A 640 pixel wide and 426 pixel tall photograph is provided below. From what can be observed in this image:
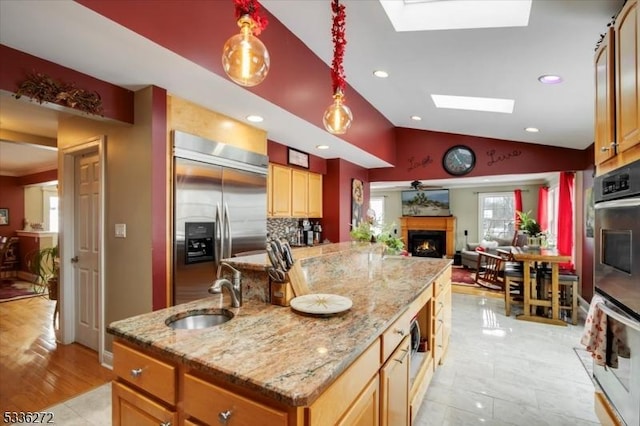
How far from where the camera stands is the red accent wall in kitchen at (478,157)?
4.98 m

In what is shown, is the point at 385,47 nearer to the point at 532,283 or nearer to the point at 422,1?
the point at 422,1

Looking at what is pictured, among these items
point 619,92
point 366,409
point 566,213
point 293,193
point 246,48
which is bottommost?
point 366,409

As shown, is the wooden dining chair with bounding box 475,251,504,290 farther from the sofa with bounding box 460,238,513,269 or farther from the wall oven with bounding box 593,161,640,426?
the wall oven with bounding box 593,161,640,426

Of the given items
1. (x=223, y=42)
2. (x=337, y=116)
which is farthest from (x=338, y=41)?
(x=223, y=42)

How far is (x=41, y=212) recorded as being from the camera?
7.73m

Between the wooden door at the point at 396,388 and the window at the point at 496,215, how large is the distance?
26.0 ft

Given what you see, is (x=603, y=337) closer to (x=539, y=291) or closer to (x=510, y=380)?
(x=510, y=380)

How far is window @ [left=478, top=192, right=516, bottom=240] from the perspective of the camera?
8578 mm

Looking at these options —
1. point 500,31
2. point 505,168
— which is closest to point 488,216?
point 505,168

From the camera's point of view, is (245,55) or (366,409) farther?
(245,55)

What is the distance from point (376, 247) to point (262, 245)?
1.34 metres

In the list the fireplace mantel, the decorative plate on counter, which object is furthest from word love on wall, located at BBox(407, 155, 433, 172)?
the decorative plate on counter

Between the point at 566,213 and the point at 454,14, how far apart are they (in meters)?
4.50

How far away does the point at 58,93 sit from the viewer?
2.14 m
